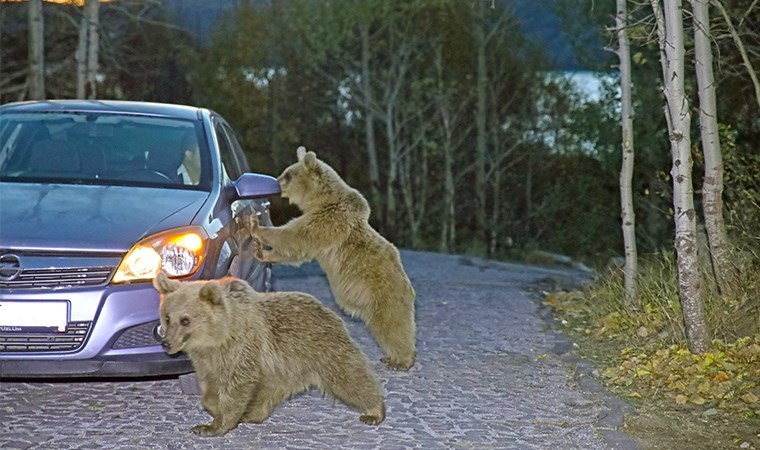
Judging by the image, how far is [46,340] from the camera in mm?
6992

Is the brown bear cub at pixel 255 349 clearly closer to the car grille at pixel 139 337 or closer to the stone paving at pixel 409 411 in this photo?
the stone paving at pixel 409 411

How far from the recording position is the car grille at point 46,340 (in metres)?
6.99

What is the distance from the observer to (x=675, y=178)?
349 inches

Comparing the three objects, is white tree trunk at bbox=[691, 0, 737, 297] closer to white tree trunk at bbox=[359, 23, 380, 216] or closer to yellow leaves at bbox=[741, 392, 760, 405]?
yellow leaves at bbox=[741, 392, 760, 405]

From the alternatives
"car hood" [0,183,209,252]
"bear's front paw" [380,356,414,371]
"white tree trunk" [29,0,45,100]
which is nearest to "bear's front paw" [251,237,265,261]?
"car hood" [0,183,209,252]

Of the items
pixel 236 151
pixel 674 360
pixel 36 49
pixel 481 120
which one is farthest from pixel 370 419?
pixel 481 120

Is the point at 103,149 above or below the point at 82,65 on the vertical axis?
below

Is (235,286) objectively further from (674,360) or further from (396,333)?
(674,360)

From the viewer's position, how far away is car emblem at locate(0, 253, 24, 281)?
700cm

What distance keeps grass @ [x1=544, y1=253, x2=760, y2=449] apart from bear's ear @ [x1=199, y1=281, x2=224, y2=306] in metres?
2.57

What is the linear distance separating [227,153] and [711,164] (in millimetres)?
4015

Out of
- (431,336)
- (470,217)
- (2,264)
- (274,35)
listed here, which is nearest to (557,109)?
(470,217)

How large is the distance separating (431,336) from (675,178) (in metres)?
2.87

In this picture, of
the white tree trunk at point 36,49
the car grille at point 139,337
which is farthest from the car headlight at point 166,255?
the white tree trunk at point 36,49
